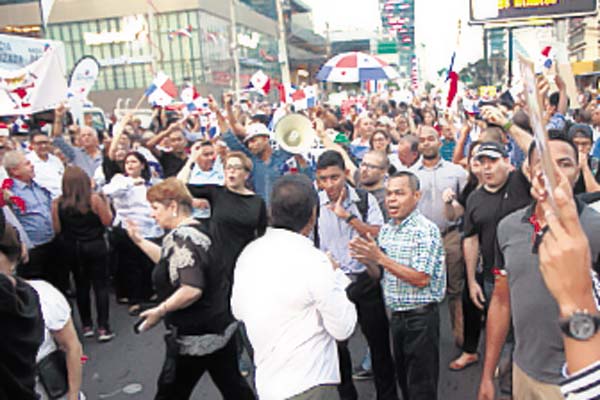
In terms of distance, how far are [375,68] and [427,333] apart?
23.0ft

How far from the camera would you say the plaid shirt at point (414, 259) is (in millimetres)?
3318

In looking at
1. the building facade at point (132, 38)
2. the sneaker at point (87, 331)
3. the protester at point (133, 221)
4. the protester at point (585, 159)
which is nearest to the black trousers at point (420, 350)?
the protester at point (585, 159)

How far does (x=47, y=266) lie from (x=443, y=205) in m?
4.10

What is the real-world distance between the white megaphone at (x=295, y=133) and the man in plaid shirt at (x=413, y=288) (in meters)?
2.50

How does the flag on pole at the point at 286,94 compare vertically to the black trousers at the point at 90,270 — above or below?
above

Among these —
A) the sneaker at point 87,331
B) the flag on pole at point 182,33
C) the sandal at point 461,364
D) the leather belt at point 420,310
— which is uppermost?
the flag on pole at point 182,33

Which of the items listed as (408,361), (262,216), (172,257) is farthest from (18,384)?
(262,216)

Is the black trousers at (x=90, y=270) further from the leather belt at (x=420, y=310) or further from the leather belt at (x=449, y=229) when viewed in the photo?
the leather belt at (x=420, y=310)

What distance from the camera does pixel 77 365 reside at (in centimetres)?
279

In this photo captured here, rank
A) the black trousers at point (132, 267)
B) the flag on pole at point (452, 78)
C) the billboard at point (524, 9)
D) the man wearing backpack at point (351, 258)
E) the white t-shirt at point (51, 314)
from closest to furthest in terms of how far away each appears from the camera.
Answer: the white t-shirt at point (51, 314) → the man wearing backpack at point (351, 258) → the black trousers at point (132, 267) → the flag on pole at point (452, 78) → the billboard at point (524, 9)

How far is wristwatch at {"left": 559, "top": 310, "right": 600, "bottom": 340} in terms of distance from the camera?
128cm

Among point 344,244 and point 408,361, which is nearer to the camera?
point 408,361

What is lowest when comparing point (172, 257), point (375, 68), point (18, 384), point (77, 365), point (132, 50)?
point (77, 365)

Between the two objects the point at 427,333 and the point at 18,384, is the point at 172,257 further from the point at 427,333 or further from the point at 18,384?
the point at 427,333
